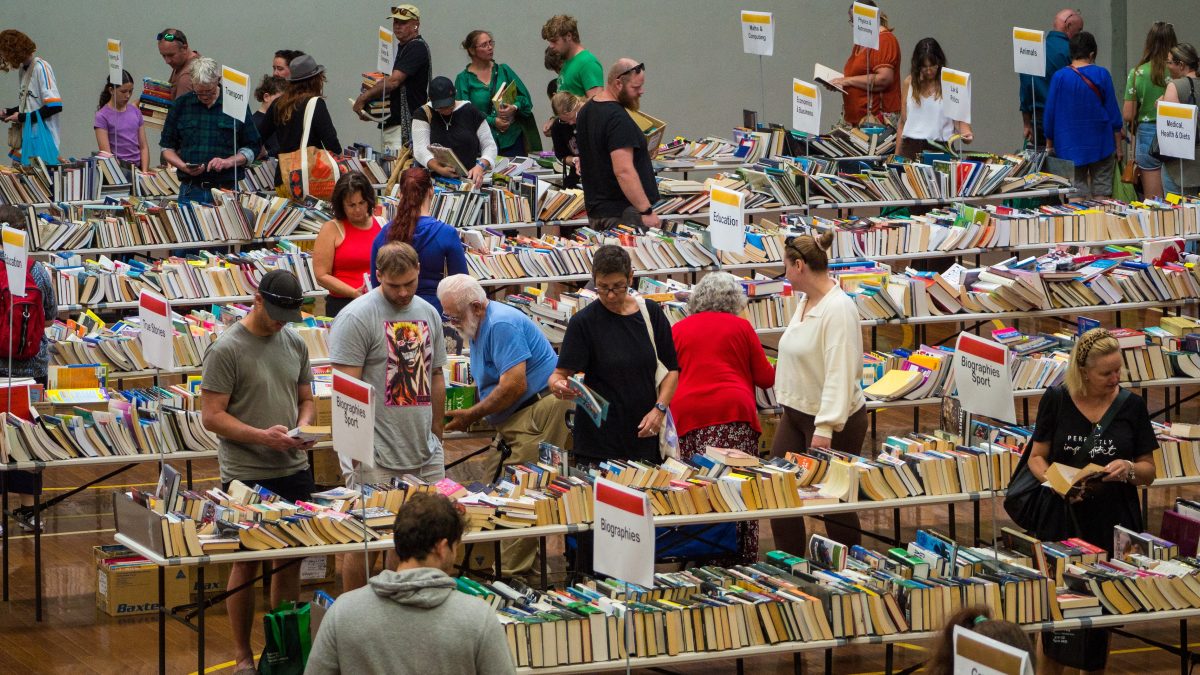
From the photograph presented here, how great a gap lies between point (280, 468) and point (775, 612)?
6.58ft

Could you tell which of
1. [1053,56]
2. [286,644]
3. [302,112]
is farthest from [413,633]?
[1053,56]

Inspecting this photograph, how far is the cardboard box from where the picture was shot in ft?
24.2

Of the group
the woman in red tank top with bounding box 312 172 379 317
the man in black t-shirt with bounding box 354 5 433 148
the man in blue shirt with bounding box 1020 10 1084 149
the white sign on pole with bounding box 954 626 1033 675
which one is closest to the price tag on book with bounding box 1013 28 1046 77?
the man in blue shirt with bounding box 1020 10 1084 149

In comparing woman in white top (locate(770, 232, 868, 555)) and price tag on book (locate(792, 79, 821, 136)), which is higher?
price tag on book (locate(792, 79, 821, 136))

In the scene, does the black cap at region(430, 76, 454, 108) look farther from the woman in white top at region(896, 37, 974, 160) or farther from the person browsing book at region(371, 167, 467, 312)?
the woman in white top at region(896, 37, 974, 160)

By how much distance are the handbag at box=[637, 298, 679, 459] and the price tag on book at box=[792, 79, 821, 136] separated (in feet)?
18.5

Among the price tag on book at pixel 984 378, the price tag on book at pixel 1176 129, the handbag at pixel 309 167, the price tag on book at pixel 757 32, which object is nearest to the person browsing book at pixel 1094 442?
the price tag on book at pixel 984 378

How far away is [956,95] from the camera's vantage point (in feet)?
41.6

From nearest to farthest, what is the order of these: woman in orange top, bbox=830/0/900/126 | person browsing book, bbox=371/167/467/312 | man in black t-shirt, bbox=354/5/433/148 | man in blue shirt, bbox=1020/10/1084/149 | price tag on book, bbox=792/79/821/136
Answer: person browsing book, bbox=371/167/467/312 → price tag on book, bbox=792/79/821/136 → man in black t-shirt, bbox=354/5/433/148 → woman in orange top, bbox=830/0/900/126 → man in blue shirt, bbox=1020/10/1084/149

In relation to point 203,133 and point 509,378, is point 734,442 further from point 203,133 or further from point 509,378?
point 203,133

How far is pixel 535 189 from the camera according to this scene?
475 inches

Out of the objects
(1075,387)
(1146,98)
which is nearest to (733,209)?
(1075,387)

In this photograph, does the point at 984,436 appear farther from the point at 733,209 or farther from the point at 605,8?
the point at 605,8

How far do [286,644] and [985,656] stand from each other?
302 cm
